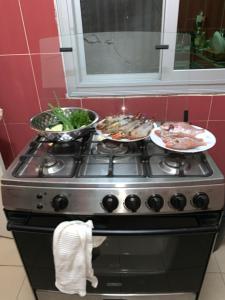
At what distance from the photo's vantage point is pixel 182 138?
96cm

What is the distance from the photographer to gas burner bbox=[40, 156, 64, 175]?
88 centimetres

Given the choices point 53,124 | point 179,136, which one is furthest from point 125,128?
point 53,124

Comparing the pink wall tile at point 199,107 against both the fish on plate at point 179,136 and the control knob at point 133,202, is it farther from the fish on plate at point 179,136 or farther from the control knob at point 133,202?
the control knob at point 133,202

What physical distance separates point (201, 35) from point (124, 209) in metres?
0.98

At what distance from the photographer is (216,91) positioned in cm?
120

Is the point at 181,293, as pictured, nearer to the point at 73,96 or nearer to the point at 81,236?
the point at 81,236

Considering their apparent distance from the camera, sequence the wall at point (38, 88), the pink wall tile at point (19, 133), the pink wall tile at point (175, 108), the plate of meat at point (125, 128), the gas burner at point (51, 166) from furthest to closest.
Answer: the pink wall tile at point (19, 133) → the pink wall tile at point (175, 108) → the wall at point (38, 88) → the plate of meat at point (125, 128) → the gas burner at point (51, 166)

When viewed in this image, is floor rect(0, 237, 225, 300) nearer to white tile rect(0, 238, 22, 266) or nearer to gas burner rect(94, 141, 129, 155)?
white tile rect(0, 238, 22, 266)

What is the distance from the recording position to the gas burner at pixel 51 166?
0.88 metres

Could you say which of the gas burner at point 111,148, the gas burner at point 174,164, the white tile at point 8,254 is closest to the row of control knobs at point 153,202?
the gas burner at point 174,164

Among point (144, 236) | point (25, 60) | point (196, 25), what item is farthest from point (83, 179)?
point (196, 25)

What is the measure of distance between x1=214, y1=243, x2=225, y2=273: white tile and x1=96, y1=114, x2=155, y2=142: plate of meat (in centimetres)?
92

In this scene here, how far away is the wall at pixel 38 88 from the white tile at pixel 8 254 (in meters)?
0.71

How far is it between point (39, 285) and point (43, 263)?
0.16 meters
